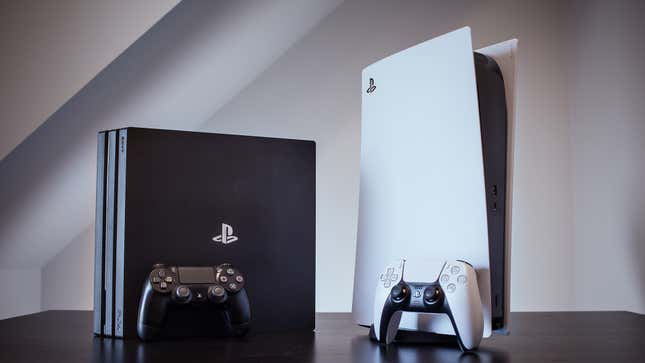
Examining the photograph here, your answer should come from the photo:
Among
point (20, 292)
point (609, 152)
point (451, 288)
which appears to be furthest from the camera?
point (20, 292)

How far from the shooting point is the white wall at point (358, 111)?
8.20 feet

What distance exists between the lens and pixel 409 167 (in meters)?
0.98

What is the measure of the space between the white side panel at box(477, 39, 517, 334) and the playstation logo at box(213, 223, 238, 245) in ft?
1.29

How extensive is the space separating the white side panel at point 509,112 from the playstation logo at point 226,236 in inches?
15.5

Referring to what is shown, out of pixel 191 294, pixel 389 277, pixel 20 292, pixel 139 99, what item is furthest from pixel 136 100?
pixel 389 277

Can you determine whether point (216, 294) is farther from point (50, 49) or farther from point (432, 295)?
point (50, 49)

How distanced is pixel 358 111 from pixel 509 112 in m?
1.87

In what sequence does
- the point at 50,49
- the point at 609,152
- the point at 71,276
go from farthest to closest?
the point at 71,276 < the point at 609,152 < the point at 50,49

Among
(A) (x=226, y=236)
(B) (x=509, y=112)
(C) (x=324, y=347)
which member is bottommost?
(C) (x=324, y=347)

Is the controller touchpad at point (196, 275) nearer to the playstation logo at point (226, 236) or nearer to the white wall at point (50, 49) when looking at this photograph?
the playstation logo at point (226, 236)

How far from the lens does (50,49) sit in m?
1.67

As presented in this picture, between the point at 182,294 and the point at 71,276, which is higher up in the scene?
Answer: the point at 182,294

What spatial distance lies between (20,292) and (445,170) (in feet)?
6.29

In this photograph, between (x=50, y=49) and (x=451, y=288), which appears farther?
(x=50, y=49)
